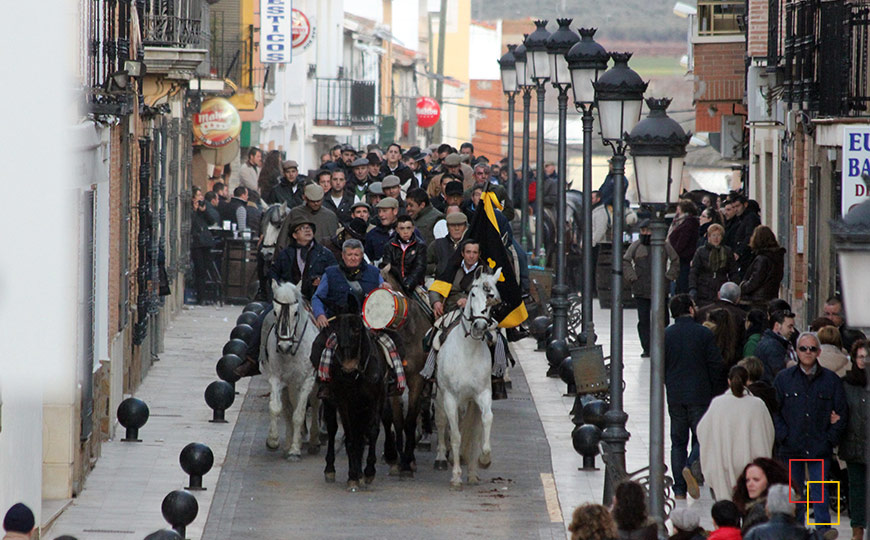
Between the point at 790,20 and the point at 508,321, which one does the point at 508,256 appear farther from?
the point at 790,20

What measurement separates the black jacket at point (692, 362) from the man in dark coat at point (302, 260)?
419cm

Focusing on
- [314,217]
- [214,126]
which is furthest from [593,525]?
[214,126]

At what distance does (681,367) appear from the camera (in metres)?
15.4

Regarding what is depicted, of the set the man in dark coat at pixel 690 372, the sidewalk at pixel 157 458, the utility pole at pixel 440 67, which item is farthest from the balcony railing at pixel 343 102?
the man in dark coat at pixel 690 372

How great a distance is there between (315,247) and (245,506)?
11.7 feet

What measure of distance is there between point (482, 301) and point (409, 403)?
69.0 inches

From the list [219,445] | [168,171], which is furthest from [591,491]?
[168,171]

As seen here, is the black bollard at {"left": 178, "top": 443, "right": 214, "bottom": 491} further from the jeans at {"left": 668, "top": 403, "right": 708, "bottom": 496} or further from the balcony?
the balcony

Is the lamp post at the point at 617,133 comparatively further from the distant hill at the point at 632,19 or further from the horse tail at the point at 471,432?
the distant hill at the point at 632,19

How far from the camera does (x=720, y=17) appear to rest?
3550cm

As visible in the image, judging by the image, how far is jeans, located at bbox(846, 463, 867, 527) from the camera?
13.5 metres

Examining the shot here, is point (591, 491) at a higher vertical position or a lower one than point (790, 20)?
lower

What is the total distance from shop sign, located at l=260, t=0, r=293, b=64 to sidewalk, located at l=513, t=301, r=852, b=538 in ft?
52.5

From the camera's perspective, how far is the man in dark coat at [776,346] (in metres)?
15.3
